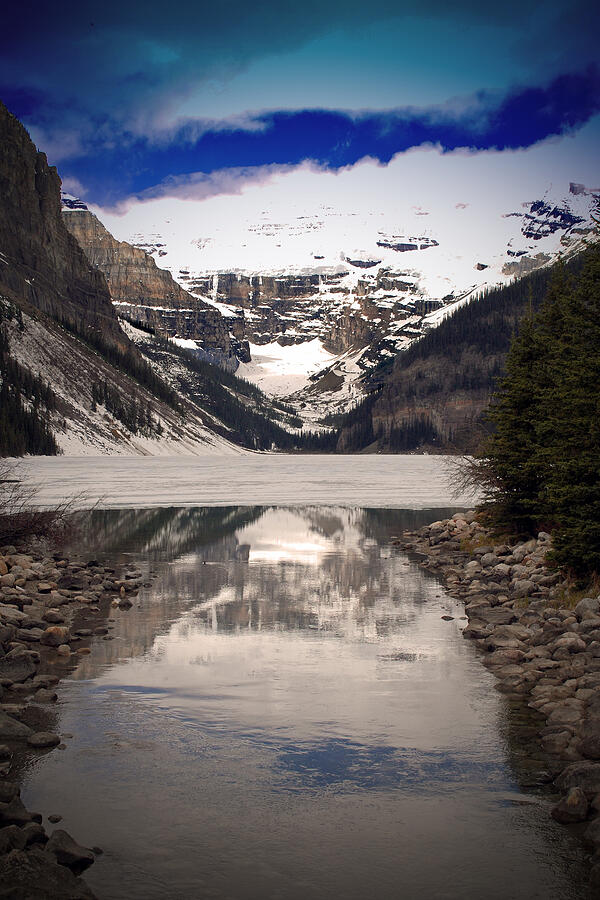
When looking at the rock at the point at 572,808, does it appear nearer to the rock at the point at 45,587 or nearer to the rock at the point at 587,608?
the rock at the point at 587,608

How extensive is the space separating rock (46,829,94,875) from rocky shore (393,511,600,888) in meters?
6.01

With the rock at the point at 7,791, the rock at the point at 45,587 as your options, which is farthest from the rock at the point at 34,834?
the rock at the point at 45,587

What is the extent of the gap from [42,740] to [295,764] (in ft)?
14.0

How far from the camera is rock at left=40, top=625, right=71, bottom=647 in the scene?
63.2ft

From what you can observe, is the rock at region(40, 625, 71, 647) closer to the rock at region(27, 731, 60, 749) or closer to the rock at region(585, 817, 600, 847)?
the rock at region(27, 731, 60, 749)

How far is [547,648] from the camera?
1803cm

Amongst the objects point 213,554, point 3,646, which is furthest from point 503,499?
point 3,646

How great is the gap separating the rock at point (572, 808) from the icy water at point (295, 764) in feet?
0.76

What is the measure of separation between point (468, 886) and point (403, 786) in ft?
8.77

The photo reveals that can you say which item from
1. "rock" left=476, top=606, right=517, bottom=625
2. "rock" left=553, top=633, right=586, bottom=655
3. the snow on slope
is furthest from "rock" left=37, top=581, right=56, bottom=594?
the snow on slope

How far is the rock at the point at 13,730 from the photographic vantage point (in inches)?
514

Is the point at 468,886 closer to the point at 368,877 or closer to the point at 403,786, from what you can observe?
the point at 368,877

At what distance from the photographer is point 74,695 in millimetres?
15680

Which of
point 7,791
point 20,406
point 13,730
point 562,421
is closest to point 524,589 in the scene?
point 562,421
